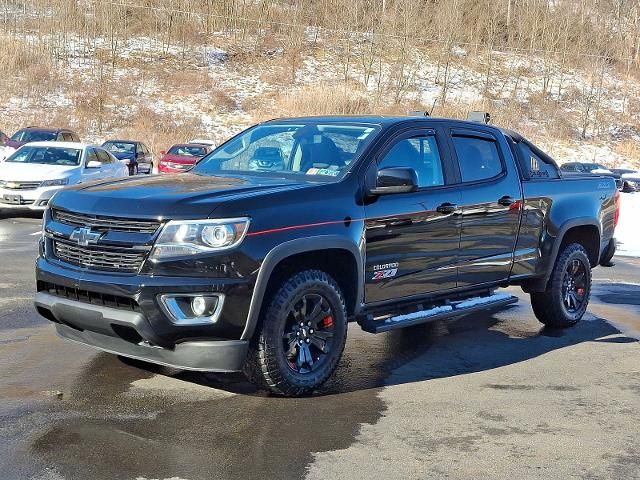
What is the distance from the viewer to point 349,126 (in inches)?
254

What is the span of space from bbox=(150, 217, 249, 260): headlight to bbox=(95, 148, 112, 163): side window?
1373 cm

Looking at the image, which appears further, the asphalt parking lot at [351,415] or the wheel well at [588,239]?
the wheel well at [588,239]

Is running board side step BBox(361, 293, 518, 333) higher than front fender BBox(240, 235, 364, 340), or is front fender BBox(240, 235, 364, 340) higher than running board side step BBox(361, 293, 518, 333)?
front fender BBox(240, 235, 364, 340)

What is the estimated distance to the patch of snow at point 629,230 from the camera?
15.0m

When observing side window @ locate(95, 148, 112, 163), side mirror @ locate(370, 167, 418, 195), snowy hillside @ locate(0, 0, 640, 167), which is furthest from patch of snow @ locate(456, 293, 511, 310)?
snowy hillside @ locate(0, 0, 640, 167)

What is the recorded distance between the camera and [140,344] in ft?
16.9

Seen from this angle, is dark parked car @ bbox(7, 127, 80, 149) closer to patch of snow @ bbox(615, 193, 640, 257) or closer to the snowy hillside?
the snowy hillside

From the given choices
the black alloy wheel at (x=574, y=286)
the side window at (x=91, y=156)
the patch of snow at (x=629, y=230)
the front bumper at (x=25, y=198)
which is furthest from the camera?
the side window at (x=91, y=156)

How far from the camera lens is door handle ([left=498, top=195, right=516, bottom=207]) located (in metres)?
7.05

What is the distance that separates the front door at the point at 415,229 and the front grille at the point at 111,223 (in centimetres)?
153

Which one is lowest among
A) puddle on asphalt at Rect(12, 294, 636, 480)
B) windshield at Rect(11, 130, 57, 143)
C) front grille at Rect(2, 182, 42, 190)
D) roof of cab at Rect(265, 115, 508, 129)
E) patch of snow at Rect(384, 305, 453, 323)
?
windshield at Rect(11, 130, 57, 143)

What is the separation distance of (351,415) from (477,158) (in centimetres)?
279

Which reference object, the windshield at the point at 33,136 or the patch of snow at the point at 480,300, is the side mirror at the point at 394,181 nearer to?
the patch of snow at the point at 480,300

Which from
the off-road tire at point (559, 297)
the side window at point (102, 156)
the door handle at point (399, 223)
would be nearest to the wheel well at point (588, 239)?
the off-road tire at point (559, 297)
